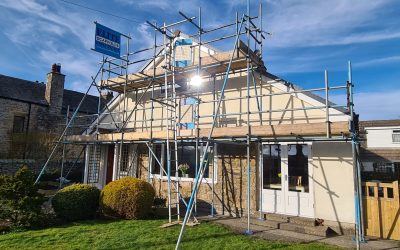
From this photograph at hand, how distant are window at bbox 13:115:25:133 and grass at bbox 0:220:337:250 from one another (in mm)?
16949

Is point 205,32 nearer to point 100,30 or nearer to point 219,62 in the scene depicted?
point 219,62

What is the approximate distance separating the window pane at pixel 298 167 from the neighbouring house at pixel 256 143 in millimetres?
30

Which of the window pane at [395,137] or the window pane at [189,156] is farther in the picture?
the window pane at [395,137]

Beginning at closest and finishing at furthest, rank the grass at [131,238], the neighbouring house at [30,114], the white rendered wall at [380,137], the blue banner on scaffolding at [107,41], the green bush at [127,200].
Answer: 1. the grass at [131,238]
2. the green bush at [127,200]
3. the blue banner on scaffolding at [107,41]
4. the neighbouring house at [30,114]
5. the white rendered wall at [380,137]

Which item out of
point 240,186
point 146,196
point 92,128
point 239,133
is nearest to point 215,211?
point 240,186

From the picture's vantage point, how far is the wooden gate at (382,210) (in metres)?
7.89

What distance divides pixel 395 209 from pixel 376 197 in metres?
0.50

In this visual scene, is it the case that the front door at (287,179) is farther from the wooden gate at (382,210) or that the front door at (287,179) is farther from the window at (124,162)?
the window at (124,162)

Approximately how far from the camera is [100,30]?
12484 mm

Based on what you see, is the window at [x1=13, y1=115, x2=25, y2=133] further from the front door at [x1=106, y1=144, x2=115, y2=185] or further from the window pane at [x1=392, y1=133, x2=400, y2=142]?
the window pane at [x1=392, y1=133, x2=400, y2=142]

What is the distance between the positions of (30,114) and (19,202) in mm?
16536

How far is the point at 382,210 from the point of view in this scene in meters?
8.08

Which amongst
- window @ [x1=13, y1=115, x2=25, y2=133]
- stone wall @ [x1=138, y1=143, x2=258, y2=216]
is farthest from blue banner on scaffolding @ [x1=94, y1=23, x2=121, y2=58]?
window @ [x1=13, y1=115, x2=25, y2=133]

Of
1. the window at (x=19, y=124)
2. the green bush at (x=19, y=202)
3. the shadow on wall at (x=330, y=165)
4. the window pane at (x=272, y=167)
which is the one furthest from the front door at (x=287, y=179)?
the window at (x=19, y=124)
